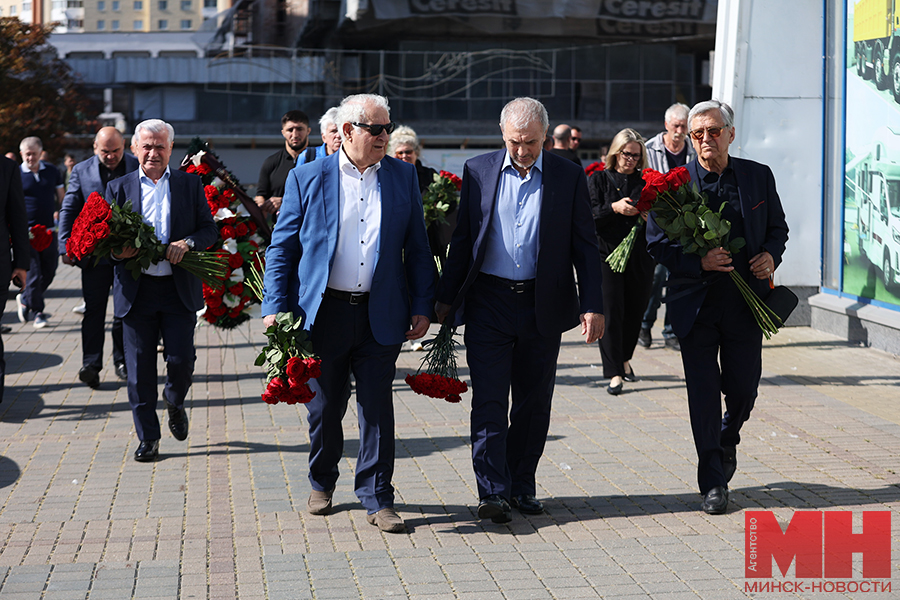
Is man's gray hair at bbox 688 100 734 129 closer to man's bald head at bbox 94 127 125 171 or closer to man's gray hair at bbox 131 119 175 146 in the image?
man's gray hair at bbox 131 119 175 146

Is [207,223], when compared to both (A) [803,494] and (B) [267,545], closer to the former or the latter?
(B) [267,545]

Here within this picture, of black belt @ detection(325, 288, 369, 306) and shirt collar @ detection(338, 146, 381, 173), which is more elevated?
shirt collar @ detection(338, 146, 381, 173)

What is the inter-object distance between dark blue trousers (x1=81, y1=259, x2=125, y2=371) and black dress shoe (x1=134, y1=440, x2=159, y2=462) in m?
2.48

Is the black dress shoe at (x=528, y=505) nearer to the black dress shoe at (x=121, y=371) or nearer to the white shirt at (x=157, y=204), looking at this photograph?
the white shirt at (x=157, y=204)

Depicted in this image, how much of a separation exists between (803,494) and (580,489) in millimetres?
1216

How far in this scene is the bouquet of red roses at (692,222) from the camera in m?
5.26

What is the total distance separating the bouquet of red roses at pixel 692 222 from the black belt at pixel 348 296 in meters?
1.56

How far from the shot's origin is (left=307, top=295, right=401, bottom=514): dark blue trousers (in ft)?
17.1

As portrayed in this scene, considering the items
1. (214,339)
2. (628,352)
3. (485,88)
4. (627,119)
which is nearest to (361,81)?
(485,88)

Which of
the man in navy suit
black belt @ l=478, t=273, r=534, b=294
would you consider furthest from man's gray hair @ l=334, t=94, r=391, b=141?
black belt @ l=478, t=273, r=534, b=294

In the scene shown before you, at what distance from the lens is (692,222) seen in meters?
5.25

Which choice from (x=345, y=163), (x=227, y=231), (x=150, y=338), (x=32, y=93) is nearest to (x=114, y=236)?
(x=150, y=338)

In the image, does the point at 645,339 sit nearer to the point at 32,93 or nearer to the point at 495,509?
the point at 495,509

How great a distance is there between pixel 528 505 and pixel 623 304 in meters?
3.65
